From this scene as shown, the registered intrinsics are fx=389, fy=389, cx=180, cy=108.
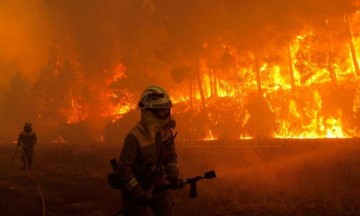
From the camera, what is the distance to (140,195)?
495 cm

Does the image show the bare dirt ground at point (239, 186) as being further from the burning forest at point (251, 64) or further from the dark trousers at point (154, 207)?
the burning forest at point (251, 64)

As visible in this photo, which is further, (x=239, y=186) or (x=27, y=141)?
(x=27, y=141)

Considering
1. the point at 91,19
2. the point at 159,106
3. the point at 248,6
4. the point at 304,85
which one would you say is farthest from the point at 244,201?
the point at 91,19

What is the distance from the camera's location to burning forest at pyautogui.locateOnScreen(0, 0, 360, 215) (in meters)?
15.1

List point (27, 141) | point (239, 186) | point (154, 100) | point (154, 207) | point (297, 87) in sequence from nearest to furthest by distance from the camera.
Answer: point (154, 207) < point (154, 100) < point (239, 186) < point (27, 141) < point (297, 87)

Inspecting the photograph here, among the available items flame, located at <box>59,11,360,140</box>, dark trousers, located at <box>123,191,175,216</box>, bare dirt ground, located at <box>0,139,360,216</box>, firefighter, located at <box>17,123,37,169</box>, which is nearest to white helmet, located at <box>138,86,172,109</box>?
dark trousers, located at <box>123,191,175,216</box>

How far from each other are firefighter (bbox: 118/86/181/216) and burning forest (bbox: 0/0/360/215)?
15.5 ft

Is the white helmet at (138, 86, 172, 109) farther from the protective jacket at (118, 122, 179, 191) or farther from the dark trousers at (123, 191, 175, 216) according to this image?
the dark trousers at (123, 191, 175, 216)

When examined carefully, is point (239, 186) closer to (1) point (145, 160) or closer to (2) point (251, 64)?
(1) point (145, 160)

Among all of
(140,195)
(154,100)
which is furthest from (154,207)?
(154,100)

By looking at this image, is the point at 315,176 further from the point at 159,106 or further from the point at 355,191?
the point at 159,106

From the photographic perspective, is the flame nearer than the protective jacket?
No

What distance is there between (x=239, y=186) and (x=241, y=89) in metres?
28.4

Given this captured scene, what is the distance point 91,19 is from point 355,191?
67.3 m
